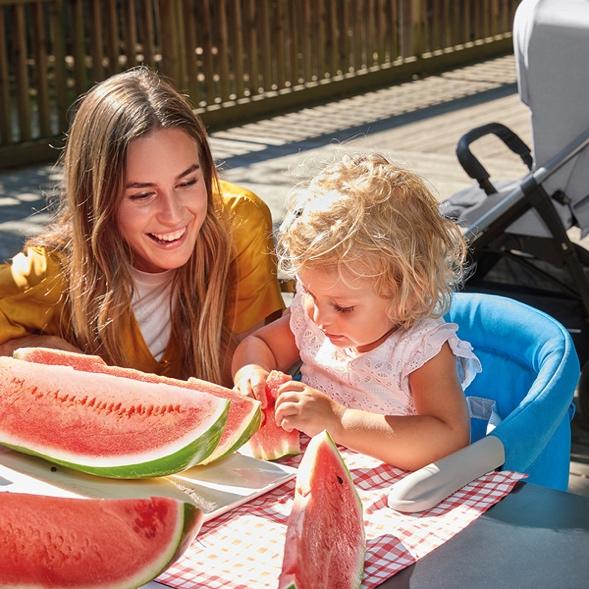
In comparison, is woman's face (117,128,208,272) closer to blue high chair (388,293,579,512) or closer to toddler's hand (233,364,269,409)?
toddler's hand (233,364,269,409)

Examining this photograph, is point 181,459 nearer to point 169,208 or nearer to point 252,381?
point 252,381

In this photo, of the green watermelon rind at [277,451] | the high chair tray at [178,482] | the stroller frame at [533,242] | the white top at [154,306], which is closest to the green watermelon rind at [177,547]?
the high chair tray at [178,482]

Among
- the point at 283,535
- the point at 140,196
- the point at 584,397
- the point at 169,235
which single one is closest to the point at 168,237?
the point at 169,235

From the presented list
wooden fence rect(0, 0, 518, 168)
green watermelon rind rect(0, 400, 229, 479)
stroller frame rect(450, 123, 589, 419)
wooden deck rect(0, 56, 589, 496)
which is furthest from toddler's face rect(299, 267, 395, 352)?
wooden fence rect(0, 0, 518, 168)

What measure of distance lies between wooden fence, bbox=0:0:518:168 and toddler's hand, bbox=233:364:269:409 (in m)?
6.82

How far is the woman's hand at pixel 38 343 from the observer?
2.70 metres

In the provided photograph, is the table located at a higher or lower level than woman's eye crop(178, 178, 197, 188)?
lower

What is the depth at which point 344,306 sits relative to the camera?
2.15 meters

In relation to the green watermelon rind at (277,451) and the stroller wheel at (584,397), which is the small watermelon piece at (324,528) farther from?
the stroller wheel at (584,397)

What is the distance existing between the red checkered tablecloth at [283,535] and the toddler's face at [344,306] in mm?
343

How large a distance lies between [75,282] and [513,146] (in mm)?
2512

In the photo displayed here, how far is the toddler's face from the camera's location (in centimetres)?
213

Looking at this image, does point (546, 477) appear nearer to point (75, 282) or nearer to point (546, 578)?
point (546, 578)

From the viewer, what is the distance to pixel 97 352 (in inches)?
108
